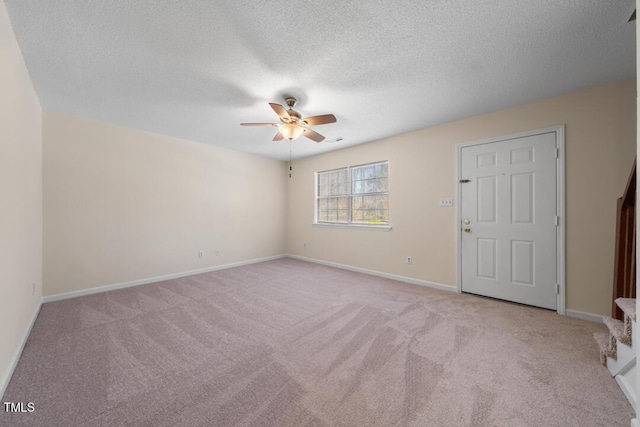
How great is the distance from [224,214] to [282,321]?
304 centimetres

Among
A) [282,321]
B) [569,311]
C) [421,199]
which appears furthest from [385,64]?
[569,311]

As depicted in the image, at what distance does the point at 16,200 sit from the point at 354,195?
14.2 ft

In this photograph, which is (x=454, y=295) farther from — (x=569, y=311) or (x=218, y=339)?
(x=218, y=339)

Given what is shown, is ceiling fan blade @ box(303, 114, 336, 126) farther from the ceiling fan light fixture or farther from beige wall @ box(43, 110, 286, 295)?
beige wall @ box(43, 110, 286, 295)

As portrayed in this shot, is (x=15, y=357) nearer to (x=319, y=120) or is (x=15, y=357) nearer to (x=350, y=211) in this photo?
(x=319, y=120)

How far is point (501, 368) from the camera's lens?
1728mm

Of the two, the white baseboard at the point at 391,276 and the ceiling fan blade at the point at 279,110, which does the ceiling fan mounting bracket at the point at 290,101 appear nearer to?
the ceiling fan blade at the point at 279,110

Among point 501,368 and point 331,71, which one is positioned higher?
point 331,71

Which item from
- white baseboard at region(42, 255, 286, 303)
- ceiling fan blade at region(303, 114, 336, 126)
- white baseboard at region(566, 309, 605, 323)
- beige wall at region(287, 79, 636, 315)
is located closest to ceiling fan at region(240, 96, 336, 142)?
ceiling fan blade at region(303, 114, 336, 126)

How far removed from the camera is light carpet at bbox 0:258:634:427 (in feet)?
4.37

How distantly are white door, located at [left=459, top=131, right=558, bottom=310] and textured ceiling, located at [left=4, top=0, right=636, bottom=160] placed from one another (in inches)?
25.5

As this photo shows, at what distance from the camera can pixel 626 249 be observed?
Result: 1.91 meters

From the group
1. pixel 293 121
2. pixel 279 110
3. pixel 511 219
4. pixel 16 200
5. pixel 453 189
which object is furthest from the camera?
pixel 453 189

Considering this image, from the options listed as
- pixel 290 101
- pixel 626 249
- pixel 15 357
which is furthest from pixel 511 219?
pixel 15 357
